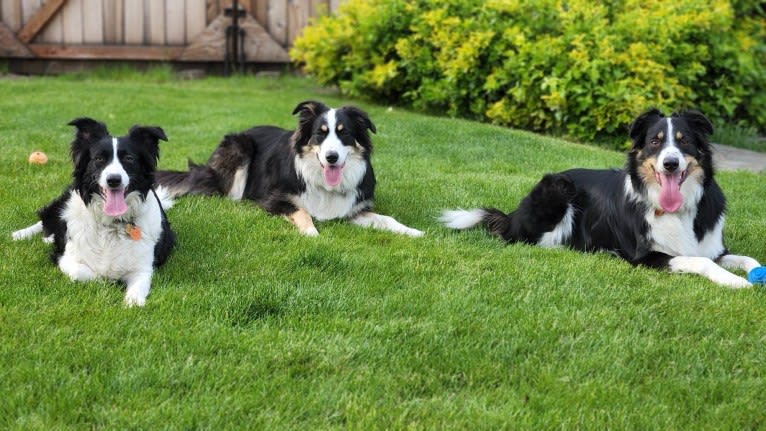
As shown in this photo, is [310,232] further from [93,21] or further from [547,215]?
[93,21]

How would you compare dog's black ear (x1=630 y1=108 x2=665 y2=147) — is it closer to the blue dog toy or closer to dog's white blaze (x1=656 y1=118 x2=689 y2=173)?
dog's white blaze (x1=656 y1=118 x2=689 y2=173)

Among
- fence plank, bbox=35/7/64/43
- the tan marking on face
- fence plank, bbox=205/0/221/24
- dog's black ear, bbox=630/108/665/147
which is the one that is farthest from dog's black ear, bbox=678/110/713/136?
fence plank, bbox=35/7/64/43

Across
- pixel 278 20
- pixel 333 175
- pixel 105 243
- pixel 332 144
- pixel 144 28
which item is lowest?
pixel 105 243

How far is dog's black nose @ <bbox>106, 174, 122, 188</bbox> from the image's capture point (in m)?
4.46

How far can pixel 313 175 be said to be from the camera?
6.43 metres

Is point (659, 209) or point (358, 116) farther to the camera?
point (358, 116)

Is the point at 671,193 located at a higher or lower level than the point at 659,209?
higher

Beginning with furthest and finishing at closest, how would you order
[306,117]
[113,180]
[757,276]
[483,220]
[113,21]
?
[113,21], [306,117], [483,220], [757,276], [113,180]

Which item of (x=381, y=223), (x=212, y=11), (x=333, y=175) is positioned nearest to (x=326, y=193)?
(x=333, y=175)

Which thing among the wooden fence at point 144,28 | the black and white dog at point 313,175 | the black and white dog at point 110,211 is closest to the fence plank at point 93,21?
the wooden fence at point 144,28

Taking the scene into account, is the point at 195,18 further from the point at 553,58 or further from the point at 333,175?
the point at 333,175

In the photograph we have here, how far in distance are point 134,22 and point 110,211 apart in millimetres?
10430

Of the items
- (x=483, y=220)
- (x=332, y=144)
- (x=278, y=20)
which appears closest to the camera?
(x=332, y=144)

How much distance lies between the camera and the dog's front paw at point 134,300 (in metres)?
4.26
